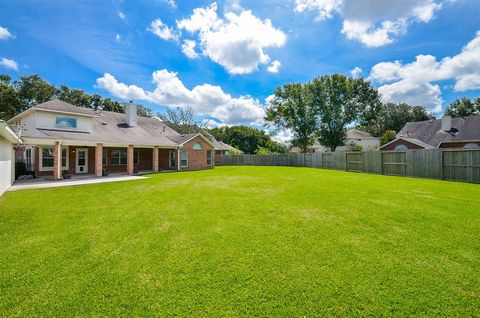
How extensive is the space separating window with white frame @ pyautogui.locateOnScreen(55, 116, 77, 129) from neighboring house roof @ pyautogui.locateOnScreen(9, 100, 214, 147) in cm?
49

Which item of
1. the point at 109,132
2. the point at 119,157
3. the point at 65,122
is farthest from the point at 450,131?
the point at 65,122

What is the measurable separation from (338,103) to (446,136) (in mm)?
14652

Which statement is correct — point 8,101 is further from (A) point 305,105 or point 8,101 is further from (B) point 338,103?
(B) point 338,103

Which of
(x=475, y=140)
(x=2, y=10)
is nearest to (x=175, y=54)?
(x=2, y=10)

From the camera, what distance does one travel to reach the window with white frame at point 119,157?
1931cm

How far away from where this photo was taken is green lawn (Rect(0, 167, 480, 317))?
2.58 meters

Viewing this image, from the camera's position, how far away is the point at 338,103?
3631cm

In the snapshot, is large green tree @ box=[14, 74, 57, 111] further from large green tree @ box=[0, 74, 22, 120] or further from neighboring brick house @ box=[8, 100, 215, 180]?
neighboring brick house @ box=[8, 100, 215, 180]

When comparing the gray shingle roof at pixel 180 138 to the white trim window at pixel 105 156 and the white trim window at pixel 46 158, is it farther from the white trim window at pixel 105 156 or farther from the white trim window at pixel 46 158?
the white trim window at pixel 46 158

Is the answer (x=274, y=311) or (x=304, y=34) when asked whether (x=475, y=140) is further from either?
(x=274, y=311)

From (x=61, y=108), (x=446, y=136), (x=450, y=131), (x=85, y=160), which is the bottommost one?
(x=85, y=160)

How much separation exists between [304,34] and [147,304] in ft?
49.9

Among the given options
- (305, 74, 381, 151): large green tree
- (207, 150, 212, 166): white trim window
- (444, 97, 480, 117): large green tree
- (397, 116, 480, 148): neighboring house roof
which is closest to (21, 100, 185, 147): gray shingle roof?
(207, 150, 212, 166): white trim window

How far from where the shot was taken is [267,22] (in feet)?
42.5
